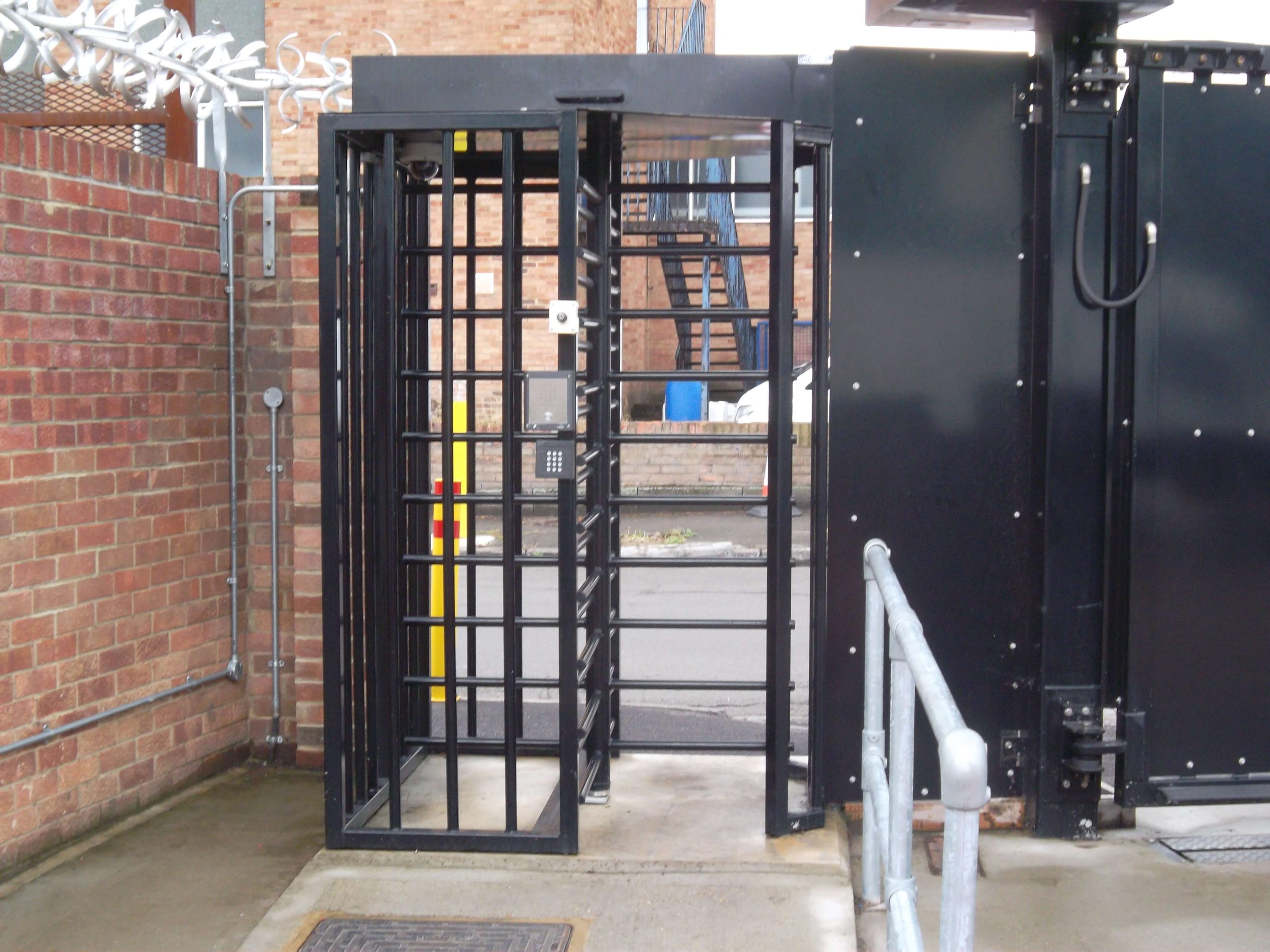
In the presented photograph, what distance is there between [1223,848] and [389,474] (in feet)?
10.8

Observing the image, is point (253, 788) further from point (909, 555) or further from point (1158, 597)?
point (1158, 597)

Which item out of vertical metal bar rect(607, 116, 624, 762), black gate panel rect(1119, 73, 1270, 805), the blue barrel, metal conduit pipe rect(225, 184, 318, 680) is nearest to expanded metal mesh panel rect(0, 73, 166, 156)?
metal conduit pipe rect(225, 184, 318, 680)

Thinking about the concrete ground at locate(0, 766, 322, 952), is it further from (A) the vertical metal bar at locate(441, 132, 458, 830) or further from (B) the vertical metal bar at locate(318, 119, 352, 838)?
(A) the vertical metal bar at locate(441, 132, 458, 830)

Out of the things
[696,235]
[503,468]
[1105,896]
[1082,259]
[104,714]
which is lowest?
[1105,896]

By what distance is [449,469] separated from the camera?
4203 millimetres

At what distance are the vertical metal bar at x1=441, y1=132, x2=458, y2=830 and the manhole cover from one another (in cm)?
56

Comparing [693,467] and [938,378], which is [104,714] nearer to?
[938,378]

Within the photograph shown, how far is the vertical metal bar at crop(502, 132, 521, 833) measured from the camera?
4.32 metres

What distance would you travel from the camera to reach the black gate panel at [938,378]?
15.9ft

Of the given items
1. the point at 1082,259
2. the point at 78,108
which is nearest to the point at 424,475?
the point at 1082,259

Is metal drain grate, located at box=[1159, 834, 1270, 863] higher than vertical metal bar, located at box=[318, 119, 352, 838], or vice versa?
vertical metal bar, located at box=[318, 119, 352, 838]

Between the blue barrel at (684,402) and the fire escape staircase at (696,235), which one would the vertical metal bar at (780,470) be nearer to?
the fire escape staircase at (696,235)

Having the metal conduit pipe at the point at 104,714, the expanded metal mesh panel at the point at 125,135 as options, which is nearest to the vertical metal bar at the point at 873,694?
the metal conduit pipe at the point at 104,714

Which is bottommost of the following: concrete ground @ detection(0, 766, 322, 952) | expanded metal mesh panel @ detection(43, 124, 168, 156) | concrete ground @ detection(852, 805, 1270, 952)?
concrete ground @ detection(852, 805, 1270, 952)
